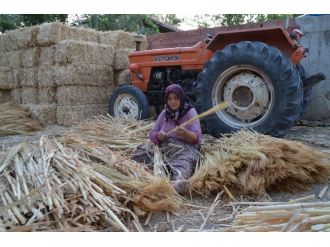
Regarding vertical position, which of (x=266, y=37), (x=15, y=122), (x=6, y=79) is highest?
(x=266, y=37)

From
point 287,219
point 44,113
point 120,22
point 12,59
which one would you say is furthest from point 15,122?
point 120,22

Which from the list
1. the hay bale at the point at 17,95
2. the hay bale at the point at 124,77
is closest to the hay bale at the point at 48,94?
the hay bale at the point at 17,95

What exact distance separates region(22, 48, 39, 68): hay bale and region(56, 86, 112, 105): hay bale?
79 cm

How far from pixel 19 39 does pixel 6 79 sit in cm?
84

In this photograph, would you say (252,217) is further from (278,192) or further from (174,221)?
(278,192)

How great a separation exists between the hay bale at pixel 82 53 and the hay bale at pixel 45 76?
281 mm

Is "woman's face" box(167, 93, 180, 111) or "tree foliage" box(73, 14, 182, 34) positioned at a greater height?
"tree foliage" box(73, 14, 182, 34)

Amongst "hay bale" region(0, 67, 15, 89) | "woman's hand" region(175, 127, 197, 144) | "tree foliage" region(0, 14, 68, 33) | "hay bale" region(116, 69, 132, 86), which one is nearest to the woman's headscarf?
"woman's hand" region(175, 127, 197, 144)

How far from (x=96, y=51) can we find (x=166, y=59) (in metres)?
2.04

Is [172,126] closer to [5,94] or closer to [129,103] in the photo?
[129,103]

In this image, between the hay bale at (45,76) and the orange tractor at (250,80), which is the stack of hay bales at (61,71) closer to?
the hay bale at (45,76)

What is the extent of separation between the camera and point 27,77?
7316 mm

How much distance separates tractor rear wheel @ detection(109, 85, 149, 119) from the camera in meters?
5.46

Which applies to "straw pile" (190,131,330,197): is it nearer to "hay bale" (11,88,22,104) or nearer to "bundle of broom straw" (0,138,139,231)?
"bundle of broom straw" (0,138,139,231)
